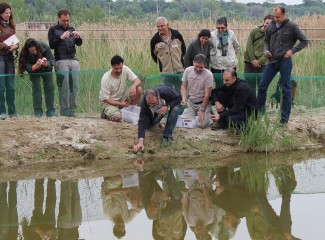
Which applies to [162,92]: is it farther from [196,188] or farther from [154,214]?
[154,214]

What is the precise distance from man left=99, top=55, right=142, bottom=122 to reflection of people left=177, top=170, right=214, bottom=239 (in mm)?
1695

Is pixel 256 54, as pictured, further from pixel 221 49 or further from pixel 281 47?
pixel 281 47

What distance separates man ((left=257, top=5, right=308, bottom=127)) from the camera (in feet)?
29.1

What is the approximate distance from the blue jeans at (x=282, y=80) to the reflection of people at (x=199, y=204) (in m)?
1.66

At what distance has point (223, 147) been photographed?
9.20m

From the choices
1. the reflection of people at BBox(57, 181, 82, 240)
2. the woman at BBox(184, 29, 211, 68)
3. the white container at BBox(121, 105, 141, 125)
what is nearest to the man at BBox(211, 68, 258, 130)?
the woman at BBox(184, 29, 211, 68)

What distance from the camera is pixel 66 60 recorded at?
9633 mm

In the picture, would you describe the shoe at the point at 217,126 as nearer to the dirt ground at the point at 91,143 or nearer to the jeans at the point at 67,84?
the dirt ground at the point at 91,143

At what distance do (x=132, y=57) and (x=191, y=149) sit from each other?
14.3ft

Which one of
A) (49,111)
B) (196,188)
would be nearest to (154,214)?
(196,188)

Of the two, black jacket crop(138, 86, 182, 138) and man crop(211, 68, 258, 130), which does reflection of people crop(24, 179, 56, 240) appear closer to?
black jacket crop(138, 86, 182, 138)

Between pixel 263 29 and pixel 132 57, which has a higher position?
pixel 263 29

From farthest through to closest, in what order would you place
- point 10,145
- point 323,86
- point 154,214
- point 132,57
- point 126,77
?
point 132,57 < point 323,86 < point 126,77 < point 10,145 < point 154,214

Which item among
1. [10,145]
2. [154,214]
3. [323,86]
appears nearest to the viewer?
[154,214]
